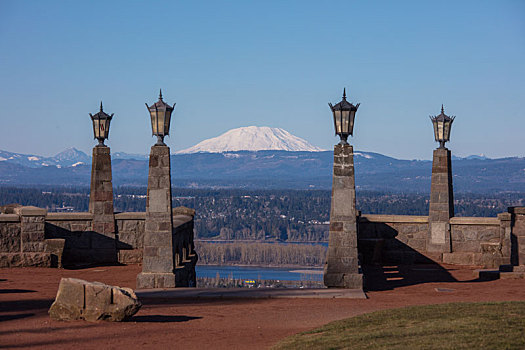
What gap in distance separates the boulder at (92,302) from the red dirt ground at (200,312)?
17cm

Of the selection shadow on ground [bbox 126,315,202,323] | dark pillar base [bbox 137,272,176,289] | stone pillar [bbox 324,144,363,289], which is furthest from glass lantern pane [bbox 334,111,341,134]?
shadow on ground [bbox 126,315,202,323]

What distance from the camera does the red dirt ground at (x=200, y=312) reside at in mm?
11391

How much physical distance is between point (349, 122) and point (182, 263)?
230 inches

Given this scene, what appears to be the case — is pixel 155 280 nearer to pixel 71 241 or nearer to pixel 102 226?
pixel 102 226

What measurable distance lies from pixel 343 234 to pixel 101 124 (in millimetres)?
8674

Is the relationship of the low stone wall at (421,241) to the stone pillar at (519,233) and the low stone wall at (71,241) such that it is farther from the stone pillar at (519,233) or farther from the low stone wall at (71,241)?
the low stone wall at (71,241)

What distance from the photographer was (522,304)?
13.2m

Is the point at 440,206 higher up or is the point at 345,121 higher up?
the point at 345,121

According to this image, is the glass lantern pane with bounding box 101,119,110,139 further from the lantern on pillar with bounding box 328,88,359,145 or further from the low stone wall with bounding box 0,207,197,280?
the lantern on pillar with bounding box 328,88,359,145

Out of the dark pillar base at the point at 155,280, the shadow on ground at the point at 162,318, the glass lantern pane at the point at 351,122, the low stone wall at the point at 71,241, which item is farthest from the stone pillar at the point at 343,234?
the low stone wall at the point at 71,241

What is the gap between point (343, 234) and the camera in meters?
17.1

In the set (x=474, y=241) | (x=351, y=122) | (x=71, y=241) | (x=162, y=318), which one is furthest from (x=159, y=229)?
(x=474, y=241)

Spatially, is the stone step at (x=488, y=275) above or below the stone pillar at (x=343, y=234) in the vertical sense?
below

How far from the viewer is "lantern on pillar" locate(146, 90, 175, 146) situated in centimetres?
1736
